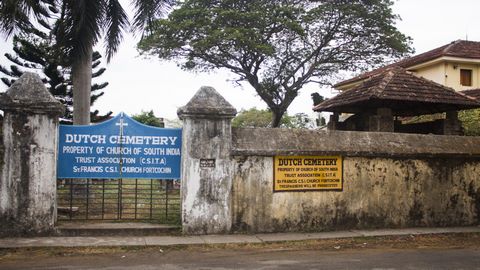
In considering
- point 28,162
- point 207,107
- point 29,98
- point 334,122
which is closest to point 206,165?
point 207,107

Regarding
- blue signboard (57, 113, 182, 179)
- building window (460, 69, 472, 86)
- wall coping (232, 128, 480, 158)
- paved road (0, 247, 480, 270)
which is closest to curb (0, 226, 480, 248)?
paved road (0, 247, 480, 270)

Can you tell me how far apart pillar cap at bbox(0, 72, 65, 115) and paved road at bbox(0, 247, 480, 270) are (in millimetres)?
2424

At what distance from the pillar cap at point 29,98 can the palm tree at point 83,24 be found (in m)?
4.19

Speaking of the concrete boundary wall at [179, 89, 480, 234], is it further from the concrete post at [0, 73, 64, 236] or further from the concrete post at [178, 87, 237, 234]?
the concrete post at [0, 73, 64, 236]

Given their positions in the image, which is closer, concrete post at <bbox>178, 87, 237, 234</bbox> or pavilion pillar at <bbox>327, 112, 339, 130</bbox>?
concrete post at <bbox>178, 87, 237, 234</bbox>

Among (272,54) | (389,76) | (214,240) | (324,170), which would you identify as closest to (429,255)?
(324,170)

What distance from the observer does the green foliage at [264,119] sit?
4950 cm

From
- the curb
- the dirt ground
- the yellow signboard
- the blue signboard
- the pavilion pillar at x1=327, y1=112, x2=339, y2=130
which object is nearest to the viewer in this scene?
the dirt ground

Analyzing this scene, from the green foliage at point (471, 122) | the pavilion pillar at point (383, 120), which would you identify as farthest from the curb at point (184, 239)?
the green foliage at point (471, 122)

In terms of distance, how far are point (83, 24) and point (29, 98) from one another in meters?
4.59

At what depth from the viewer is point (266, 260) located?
20.9 ft

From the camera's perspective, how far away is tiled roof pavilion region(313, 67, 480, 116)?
12.0 metres

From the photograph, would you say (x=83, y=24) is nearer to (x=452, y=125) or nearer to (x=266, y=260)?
(x=266, y=260)

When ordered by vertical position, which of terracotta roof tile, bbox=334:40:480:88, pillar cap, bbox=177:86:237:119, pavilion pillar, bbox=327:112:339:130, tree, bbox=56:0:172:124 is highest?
terracotta roof tile, bbox=334:40:480:88
